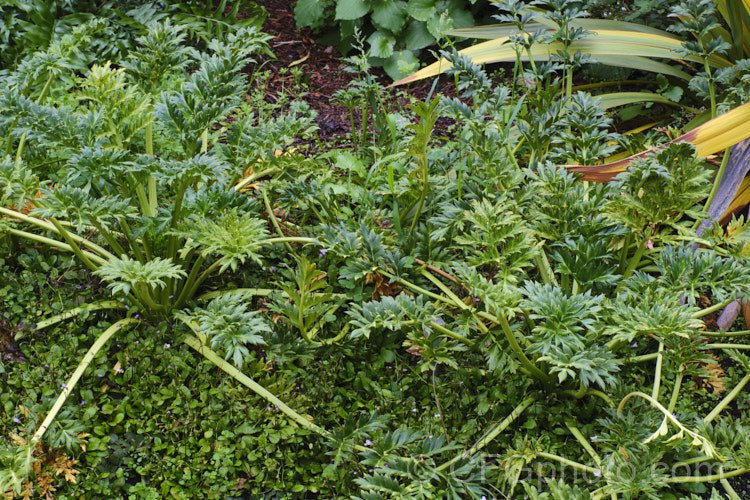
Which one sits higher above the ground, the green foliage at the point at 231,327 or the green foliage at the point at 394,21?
the green foliage at the point at 394,21

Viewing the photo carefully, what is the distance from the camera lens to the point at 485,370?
2.31 meters

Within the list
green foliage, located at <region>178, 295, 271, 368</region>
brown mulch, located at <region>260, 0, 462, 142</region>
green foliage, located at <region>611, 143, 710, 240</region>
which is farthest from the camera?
brown mulch, located at <region>260, 0, 462, 142</region>

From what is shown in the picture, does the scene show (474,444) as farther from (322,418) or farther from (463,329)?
(322,418)

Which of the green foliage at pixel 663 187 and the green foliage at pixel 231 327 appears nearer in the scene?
the green foliage at pixel 231 327

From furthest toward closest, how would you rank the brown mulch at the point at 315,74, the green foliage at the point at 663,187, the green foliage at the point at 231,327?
the brown mulch at the point at 315,74 → the green foliage at the point at 663,187 → the green foliage at the point at 231,327

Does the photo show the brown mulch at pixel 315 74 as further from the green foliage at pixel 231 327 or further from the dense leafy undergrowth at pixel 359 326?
the green foliage at pixel 231 327

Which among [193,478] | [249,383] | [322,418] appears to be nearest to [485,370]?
[322,418]

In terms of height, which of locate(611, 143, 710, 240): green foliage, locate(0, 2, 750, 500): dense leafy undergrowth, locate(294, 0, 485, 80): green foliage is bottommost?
locate(0, 2, 750, 500): dense leafy undergrowth

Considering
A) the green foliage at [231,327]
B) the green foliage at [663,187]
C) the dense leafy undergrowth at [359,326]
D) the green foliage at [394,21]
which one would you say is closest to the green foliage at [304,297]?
the dense leafy undergrowth at [359,326]

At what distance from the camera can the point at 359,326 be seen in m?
2.16

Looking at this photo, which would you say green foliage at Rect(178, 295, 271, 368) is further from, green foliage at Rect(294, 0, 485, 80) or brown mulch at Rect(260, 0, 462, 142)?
green foliage at Rect(294, 0, 485, 80)

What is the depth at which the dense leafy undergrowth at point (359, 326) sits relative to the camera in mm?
1893

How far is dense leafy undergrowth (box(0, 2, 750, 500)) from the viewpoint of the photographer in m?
1.89

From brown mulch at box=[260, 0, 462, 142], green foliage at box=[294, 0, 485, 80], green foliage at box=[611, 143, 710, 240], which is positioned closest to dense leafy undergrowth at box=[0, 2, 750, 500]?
green foliage at box=[611, 143, 710, 240]
